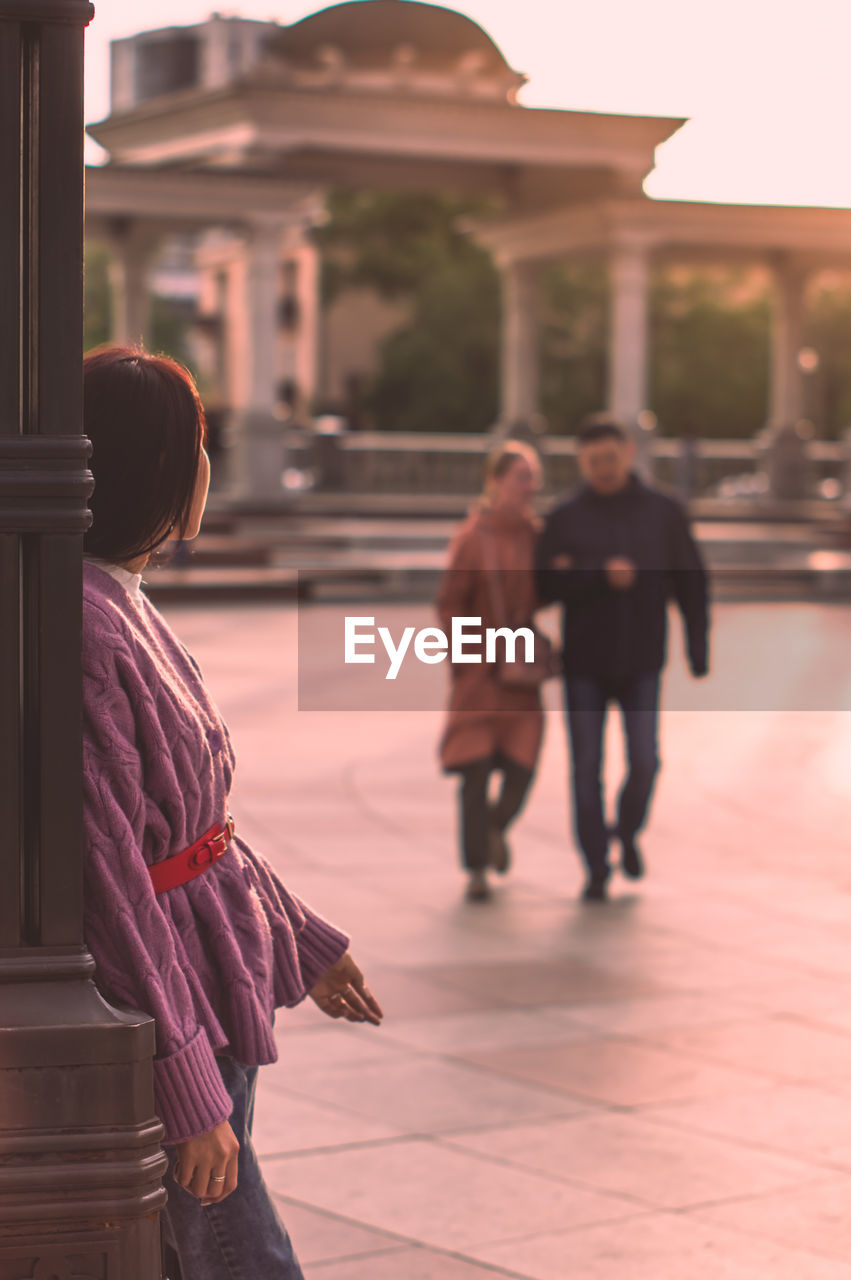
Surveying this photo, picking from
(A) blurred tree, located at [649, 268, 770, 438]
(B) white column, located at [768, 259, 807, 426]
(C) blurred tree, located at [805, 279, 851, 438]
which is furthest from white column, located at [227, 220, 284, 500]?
(C) blurred tree, located at [805, 279, 851, 438]

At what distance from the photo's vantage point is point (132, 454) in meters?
2.93

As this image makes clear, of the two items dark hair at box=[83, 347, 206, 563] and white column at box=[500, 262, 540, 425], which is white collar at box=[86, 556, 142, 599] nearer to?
→ dark hair at box=[83, 347, 206, 563]

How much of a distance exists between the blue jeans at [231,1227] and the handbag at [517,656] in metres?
5.51

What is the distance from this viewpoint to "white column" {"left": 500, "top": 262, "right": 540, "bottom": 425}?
4003cm

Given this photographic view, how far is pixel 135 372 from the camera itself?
2.94m

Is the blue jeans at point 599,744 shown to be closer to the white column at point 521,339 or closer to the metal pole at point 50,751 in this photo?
the metal pole at point 50,751

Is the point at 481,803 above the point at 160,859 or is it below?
below

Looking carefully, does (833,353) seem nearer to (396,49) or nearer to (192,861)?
(396,49)

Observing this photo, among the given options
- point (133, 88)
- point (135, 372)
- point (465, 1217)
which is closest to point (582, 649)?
point (465, 1217)

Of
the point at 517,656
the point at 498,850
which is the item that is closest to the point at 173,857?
the point at 517,656

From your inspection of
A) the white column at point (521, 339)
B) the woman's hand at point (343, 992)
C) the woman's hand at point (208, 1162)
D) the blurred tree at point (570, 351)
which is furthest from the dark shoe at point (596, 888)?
the blurred tree at point (570, 351)

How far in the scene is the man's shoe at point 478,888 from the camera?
857cm

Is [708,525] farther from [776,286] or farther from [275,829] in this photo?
[275,829]

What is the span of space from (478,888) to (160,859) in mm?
5775
